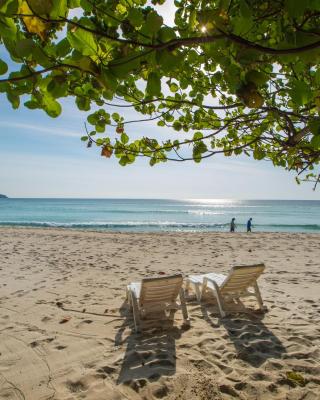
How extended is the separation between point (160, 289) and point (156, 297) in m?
0.19

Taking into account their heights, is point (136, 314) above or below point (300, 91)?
below

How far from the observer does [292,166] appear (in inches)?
136

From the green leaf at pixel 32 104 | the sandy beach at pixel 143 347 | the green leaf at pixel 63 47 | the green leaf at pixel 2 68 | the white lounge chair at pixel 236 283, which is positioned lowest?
the sandy beach at pixel 143 347

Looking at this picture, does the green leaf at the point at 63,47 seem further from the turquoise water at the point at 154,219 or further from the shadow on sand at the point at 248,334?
the turquoise water at the point at 154,219

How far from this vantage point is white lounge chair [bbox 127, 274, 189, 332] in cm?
482

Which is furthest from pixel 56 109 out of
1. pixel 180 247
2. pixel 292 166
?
pixel 180 247

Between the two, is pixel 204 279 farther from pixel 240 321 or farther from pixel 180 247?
pixel 180 247

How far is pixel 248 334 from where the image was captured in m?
4.57

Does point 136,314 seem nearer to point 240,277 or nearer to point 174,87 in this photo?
point 240,277

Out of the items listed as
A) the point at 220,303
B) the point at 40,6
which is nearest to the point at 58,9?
the point at 40,6

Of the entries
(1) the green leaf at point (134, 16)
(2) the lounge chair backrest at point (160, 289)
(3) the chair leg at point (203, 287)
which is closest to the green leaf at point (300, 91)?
(1) the green leaf at point (134, 16)

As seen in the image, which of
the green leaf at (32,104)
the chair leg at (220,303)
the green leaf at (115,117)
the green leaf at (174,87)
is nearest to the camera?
the green leaf at (32,104)

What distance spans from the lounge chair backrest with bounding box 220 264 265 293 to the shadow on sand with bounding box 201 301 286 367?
379 millimetres

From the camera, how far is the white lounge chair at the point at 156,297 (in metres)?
4.82
